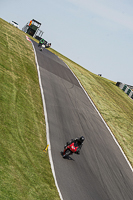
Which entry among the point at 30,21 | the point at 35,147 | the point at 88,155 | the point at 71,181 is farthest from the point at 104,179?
the point at 30,21

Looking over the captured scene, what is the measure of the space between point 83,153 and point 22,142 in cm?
470

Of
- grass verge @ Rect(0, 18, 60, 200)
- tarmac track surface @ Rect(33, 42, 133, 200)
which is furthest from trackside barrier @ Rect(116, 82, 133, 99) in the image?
grass verge @ Rect(0, 18, 60, 200)

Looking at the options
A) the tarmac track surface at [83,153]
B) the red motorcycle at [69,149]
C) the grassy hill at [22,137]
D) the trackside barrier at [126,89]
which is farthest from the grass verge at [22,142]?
the trackside barrier at [126,89]

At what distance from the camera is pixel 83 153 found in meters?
15.0

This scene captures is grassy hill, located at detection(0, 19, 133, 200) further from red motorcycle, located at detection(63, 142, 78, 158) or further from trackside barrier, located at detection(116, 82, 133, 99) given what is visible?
trackside barrier, located at detection(116, 82, 133, 99)

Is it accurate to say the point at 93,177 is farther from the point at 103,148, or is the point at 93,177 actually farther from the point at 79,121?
the point at 79,121

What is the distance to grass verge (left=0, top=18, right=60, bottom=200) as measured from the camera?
8914 millimetres

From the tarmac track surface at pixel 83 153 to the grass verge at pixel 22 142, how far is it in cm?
81

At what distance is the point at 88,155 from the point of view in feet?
49.5

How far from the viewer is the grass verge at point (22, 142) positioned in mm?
8914

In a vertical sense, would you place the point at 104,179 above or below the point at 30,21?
below

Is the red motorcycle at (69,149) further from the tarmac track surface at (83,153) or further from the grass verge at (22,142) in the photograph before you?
the grass verge at (22,142)

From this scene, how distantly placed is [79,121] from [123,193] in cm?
654

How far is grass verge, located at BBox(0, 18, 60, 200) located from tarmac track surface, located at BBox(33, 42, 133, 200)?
0.81m
